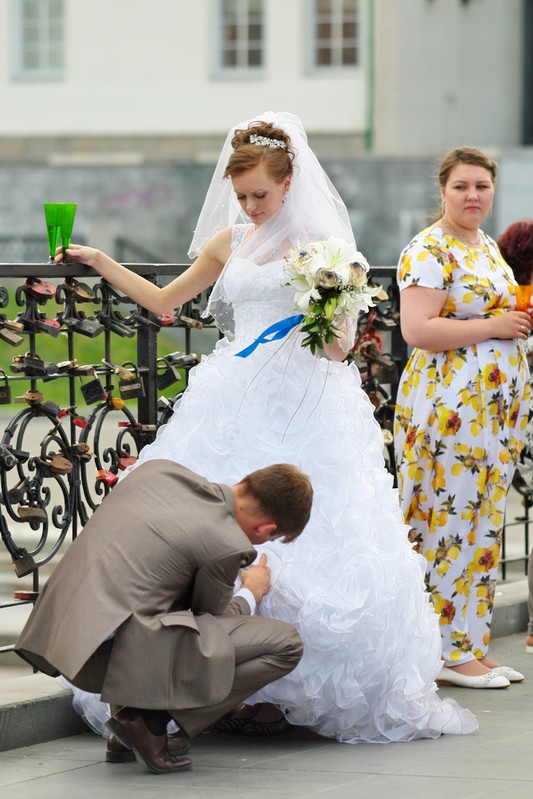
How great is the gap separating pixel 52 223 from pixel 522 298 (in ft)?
5.97

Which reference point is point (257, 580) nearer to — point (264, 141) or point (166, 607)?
point (166, 607)

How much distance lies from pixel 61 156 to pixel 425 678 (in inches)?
867

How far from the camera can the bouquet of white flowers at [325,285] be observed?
5105mm

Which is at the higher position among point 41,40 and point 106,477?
point 41,40

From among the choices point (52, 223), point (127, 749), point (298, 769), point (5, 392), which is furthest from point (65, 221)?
point (298, 769)

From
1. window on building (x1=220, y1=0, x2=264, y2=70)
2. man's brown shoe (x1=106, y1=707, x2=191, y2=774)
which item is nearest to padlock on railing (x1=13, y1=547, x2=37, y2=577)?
man's brown shoe (x1=106, y1=707, x2=191, y2=774)

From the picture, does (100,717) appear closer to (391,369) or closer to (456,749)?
(456,749)

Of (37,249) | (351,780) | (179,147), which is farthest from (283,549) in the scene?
(179,147)

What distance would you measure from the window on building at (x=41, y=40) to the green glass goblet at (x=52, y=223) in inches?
856

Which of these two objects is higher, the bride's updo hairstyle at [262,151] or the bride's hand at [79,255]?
the bride's updo hairstyle at [262,151]

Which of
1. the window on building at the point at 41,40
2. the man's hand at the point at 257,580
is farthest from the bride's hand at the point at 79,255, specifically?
the window on building at the point at 41,40

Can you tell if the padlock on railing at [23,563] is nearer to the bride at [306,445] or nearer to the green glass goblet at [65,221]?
the bride at [306,445]

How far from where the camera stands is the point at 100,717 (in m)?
4.93

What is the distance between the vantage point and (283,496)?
4.54 meters
